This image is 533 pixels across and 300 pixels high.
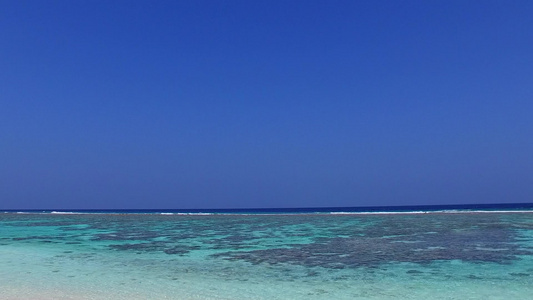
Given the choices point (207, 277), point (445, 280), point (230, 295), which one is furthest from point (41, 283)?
point (445, 280)

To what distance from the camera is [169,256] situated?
40.4ft

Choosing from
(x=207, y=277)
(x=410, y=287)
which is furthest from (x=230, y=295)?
(x=410, y=287)

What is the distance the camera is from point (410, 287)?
796 cm

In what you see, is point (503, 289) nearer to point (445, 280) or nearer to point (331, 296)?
point (445, 280)

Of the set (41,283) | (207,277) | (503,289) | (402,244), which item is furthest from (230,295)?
(402,244)

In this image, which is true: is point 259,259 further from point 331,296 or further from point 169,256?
point 331,296

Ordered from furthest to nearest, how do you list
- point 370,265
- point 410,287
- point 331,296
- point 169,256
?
1. point 169,256
2. point 370,265
3. point 410,287
4. point 331,296

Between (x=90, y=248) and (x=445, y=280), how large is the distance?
37.6ft

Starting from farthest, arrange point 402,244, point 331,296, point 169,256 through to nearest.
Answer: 1. point 402,244
2. point 169,256
3. point 331,296

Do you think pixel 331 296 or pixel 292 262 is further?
pixel 292 262

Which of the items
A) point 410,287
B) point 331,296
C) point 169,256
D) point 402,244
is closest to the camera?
point 331,296

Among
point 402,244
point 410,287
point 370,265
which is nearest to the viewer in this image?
point 410,287

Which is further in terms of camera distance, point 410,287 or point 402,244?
point 402,244

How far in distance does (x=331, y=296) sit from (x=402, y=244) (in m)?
7.92
